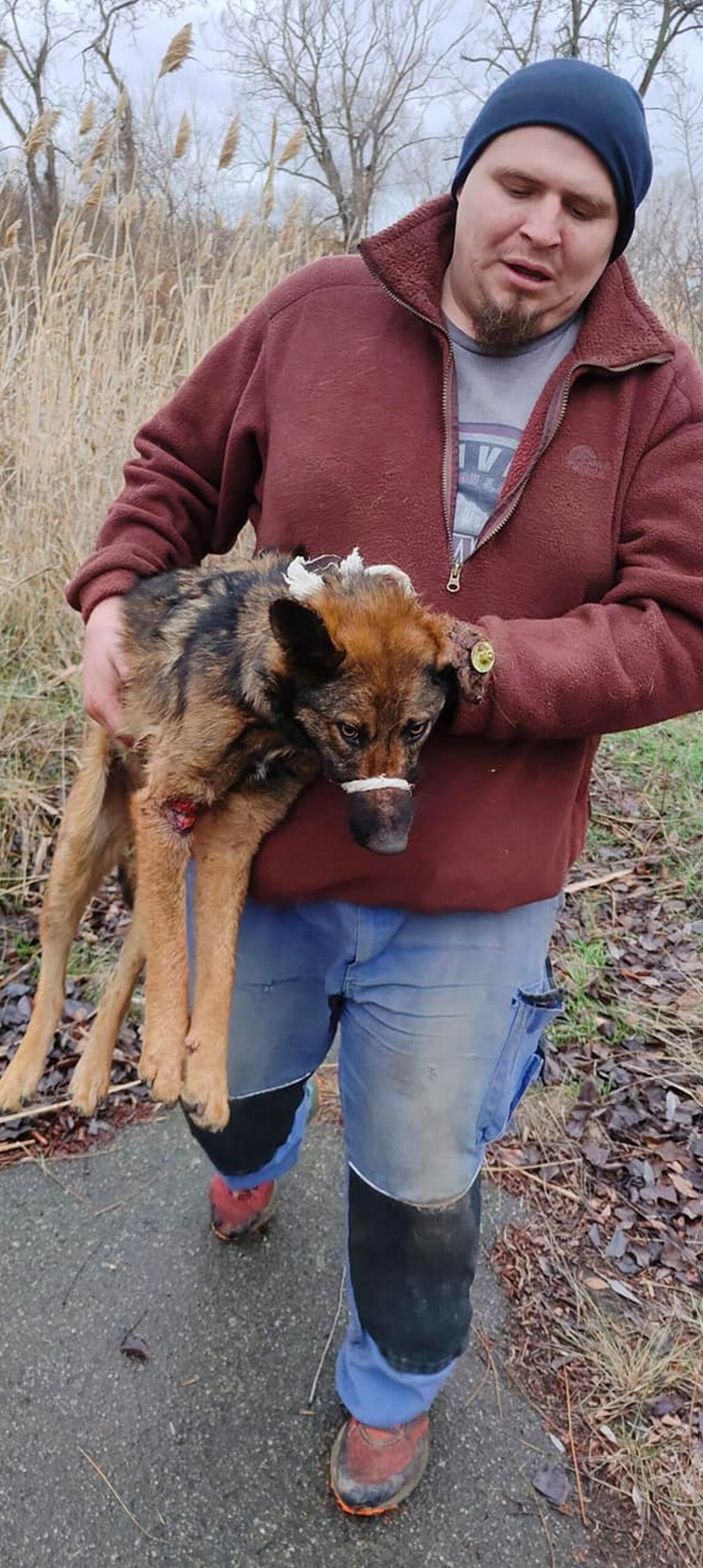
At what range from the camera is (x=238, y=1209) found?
287 cm

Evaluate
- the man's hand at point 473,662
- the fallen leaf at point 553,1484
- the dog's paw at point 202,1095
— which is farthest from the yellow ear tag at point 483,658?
the fallen leaf at point 553,1484

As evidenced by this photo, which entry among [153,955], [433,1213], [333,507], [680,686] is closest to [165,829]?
[153,955]

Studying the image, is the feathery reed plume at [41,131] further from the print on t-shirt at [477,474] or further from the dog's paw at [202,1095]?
the dog's paw at [202,1095]

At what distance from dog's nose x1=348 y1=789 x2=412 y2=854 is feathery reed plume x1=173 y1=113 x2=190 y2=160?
5.26 meters

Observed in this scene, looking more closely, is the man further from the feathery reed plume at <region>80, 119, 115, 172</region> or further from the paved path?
the feathery reed plume at <region>80, 119, 115, 172</region>

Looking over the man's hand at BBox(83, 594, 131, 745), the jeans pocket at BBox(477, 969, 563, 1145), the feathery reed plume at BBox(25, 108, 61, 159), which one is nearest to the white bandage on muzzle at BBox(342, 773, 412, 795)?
the jeans pocket at BBox(477, 969, 563, 1145)

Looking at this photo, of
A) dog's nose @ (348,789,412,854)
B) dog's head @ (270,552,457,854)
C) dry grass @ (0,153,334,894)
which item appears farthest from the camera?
dry grass @ (0,153,334,894)

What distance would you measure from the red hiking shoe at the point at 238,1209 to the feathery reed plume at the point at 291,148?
5.26m

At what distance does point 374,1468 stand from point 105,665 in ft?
6.71

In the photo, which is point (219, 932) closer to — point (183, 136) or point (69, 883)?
point (69, 883)

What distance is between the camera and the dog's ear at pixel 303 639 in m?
1.83

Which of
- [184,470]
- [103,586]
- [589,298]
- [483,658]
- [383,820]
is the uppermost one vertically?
[589,298]

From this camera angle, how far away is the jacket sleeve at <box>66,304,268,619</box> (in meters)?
2.32

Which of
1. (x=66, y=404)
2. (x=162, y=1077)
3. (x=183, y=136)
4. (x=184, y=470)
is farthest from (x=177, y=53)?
(x=162, y=1077)
